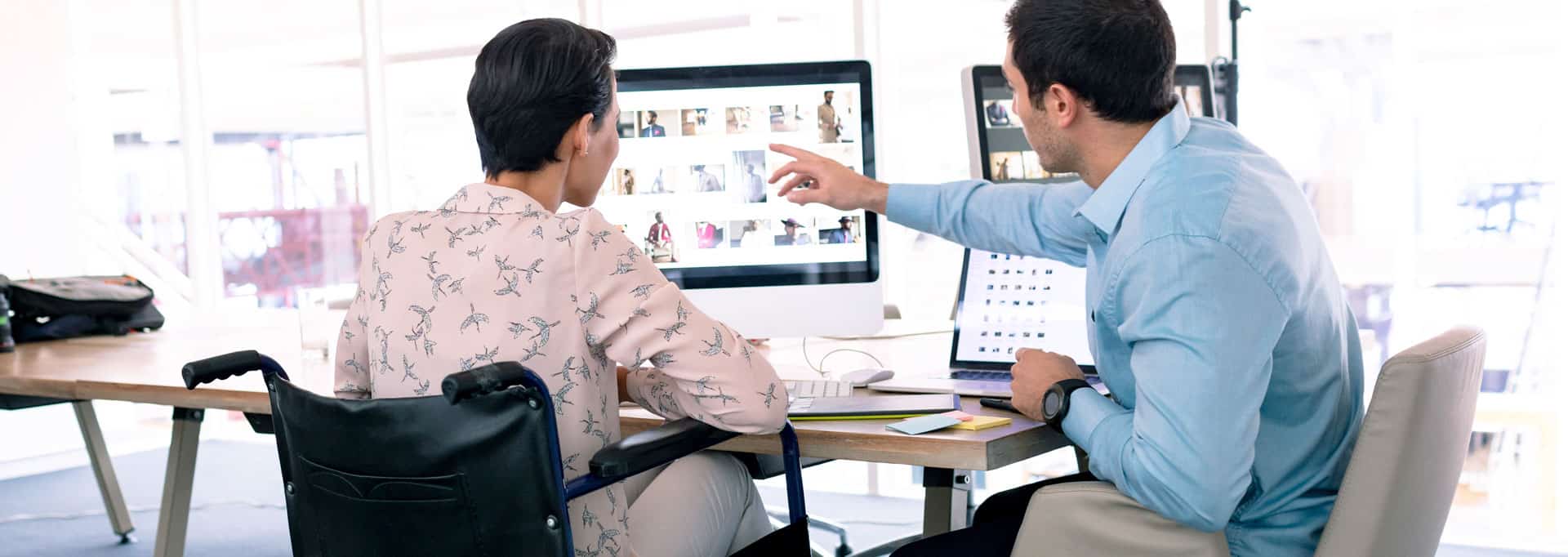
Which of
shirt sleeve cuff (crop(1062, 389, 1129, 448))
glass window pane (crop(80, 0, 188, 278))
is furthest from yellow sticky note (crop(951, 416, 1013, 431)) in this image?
glass window pane (crop(80, 0, 188, 278))

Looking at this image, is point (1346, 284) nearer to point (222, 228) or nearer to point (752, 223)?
point (752, 223)

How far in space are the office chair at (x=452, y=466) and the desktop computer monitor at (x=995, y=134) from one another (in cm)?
106

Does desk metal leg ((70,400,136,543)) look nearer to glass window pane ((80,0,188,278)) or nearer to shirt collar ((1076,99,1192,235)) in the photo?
glass window pane ((80,0,188,278))

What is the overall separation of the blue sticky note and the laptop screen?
1.59ft

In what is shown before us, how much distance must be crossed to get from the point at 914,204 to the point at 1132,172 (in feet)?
1.88

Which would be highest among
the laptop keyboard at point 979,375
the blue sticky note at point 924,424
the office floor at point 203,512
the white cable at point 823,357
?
the blue sticky note at point 924,424

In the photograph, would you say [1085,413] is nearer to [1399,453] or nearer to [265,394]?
[1399,453]

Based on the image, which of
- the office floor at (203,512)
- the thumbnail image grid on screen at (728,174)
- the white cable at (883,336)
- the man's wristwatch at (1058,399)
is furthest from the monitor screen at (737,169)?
the office floor at (203,512)

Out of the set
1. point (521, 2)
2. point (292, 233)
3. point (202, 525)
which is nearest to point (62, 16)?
point (521, 2)

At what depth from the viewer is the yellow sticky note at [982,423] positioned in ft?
4.99

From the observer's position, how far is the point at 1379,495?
128 centimetres

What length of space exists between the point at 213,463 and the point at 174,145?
5.39 feet

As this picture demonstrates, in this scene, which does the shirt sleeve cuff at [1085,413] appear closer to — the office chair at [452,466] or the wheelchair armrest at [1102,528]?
the wheelchair armrest at [1102,528]

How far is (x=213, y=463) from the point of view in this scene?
193 inches
